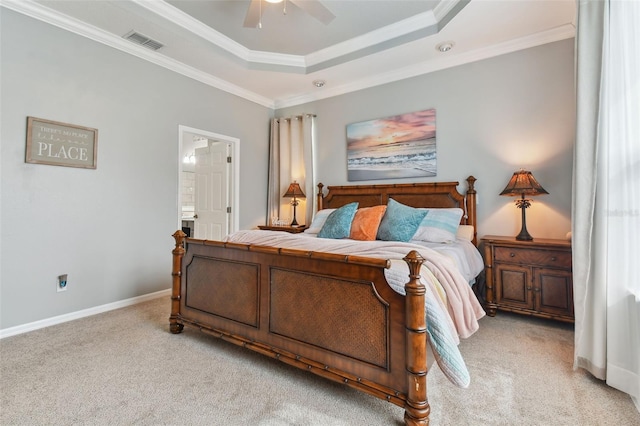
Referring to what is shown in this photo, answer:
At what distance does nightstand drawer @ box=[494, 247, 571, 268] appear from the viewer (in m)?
2.56

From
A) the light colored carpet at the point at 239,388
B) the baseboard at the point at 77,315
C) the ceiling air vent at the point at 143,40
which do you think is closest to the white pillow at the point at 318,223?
the light colored carpet at the point at 239,388

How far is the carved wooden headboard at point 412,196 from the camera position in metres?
3.35

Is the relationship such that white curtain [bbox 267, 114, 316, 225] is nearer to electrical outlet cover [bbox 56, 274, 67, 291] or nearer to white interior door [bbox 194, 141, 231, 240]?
white interior door [bbox 194, 141, 231, 240]

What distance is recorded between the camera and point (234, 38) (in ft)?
11.3

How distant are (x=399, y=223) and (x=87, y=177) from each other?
3153mm

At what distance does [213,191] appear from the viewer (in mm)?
4742

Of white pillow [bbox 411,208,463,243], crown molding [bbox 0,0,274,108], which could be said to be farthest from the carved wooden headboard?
crown molding [bbox 0,0,274,108]

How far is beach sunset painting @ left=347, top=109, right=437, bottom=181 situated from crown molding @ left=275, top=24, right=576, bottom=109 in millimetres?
518

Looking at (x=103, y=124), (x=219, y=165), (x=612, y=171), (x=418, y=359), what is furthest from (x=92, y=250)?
(x=612, y=171)

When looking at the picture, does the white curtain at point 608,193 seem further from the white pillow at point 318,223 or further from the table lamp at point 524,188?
the white pillow at point 318,223

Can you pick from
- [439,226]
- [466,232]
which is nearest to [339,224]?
[439,226]

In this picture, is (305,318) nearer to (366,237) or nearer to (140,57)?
(366,237)

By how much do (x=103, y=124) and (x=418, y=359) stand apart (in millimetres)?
3571

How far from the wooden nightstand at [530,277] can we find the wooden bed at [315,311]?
1855 mm
